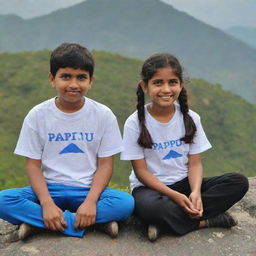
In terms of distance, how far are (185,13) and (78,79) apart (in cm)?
16463

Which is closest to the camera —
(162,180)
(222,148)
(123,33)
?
(162,180)

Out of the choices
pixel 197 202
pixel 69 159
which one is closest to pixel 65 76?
pixel 69 159

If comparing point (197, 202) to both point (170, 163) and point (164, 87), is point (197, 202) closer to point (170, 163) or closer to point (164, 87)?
point (170, 163)

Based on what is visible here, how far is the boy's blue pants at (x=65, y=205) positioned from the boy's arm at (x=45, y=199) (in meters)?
0.05

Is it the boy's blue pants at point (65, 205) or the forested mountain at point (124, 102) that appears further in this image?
the forested mountain at point (124, 102)

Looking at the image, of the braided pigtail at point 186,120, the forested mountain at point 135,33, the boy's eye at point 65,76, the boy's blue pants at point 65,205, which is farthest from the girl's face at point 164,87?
the forested mountain at point 135,33

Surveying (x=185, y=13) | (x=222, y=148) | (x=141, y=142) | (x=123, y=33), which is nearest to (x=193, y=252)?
(x=141, y=142)

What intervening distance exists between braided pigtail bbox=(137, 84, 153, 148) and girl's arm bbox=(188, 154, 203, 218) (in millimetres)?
371

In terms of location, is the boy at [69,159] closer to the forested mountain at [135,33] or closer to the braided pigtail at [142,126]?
the braided pigtail at [142,126]

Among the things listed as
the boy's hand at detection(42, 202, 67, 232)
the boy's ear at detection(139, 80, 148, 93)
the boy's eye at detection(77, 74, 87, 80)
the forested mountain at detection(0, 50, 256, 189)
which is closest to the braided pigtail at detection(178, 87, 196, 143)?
the boy's ear at detection(139, 80, 148, 93)

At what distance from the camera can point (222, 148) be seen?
34.6 m

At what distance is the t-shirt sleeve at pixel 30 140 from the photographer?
2912 mm

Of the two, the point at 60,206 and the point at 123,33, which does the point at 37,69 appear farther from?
the point at 123,33

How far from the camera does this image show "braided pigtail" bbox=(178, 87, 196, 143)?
3.12m
